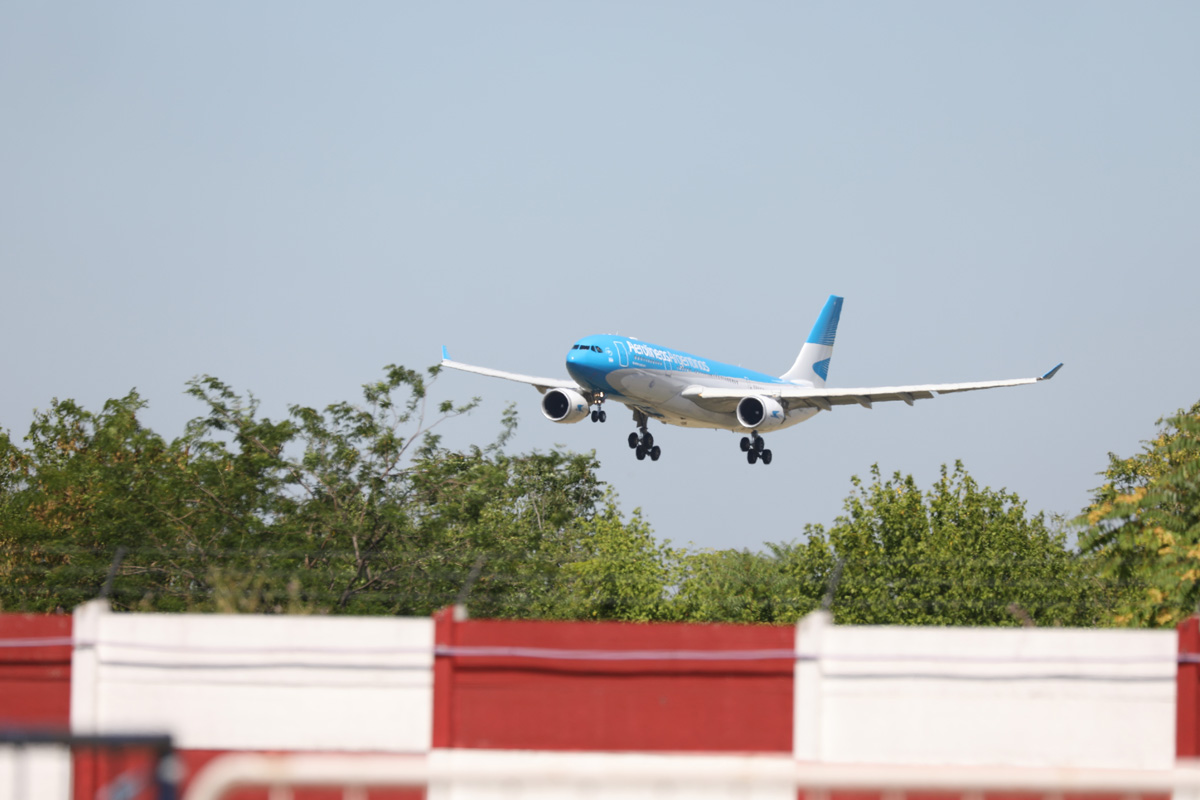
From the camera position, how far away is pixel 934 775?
13.9ft

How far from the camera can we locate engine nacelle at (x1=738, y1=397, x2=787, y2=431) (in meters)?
37.9

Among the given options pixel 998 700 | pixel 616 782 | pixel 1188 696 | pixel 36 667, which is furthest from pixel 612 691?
pixel 616 782

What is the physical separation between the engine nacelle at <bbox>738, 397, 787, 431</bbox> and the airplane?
3 cm

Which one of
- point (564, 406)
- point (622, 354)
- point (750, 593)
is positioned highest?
point (622, 354)

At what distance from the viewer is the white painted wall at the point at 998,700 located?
30.7 ft

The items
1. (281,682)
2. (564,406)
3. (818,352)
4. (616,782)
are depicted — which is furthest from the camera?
(818,352)

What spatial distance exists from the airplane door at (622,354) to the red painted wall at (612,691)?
24566 mm

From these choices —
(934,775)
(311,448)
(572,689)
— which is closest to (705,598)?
(311,448)

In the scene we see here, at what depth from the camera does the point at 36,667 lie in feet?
32.2

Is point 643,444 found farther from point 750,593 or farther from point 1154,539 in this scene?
point 1154,539

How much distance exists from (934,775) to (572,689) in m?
5.66

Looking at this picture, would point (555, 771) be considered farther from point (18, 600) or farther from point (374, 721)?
point (18, 600)

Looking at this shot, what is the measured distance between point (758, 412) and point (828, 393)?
3.17 meters

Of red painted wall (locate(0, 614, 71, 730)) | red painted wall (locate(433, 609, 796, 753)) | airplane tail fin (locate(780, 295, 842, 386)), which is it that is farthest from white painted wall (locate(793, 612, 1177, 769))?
airplane tail fin (locate(780, 295, 842, 386))
